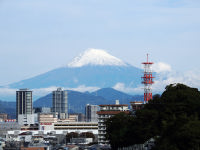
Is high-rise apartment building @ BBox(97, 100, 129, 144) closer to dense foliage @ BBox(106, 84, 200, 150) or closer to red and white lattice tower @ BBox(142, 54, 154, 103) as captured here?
red and white lattice tower @ BBox(142, 54, 154, 103)

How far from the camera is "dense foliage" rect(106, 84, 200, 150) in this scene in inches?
2164

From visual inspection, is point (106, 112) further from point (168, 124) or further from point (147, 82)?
point (168, 124)

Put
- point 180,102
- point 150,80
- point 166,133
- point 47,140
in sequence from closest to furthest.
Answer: point 166,133 < point 180,102 < point 150,80 < point 47,140

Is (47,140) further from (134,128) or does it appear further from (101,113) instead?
(134,128)

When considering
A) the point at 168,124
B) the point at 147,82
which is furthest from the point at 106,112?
the point at 168,124

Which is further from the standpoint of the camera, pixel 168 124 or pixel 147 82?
pixel 147 82

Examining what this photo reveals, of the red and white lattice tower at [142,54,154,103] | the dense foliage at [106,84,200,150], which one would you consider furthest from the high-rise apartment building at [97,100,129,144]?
the dense foliage at [106,84,200,150]

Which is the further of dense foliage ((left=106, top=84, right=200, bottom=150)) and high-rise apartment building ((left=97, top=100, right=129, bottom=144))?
high-rise apartment building ((left=97, top=100, right=129, bottom=144))

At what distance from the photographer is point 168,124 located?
60812 millimetres

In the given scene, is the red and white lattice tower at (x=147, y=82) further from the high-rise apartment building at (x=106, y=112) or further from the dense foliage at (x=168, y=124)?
the dense foliage at (x=168, y=124)

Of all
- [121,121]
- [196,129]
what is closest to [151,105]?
[121,121]

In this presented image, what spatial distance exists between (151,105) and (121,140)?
5.94 m

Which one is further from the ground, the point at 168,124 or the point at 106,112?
the point at 106,112

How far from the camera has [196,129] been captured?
178 ft
